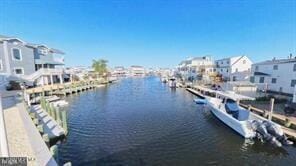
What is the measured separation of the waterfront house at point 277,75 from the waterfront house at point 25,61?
40.9 meters

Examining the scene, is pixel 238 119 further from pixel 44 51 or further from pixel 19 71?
pixel 44 51

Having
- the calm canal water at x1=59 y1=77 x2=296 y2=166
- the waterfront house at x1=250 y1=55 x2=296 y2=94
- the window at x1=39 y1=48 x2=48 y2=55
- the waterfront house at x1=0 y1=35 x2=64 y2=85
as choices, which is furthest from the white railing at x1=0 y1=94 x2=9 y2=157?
the window at x1=39 y1=48 x2=48 y2=55

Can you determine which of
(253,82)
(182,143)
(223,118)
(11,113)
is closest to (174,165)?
(182,143)

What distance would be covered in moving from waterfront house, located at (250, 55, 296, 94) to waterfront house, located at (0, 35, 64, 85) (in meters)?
40.9

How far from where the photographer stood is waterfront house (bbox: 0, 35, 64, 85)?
27.8 meters

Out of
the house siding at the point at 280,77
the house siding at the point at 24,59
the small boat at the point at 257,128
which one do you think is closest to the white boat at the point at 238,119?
the small boat at the point at 257,128

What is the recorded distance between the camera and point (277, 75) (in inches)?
1102

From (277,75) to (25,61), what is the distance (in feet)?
145

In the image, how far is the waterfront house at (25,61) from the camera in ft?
91.4

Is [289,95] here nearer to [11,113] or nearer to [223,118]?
[223,118]

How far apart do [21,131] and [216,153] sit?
470 inches

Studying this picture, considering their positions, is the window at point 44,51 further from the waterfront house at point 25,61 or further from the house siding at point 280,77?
the house siding at point 280,77

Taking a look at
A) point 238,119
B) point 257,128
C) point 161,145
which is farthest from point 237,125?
point 161,145

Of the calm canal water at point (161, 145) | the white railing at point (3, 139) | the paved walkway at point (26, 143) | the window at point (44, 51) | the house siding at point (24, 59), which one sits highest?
the window at point (44, 51)
